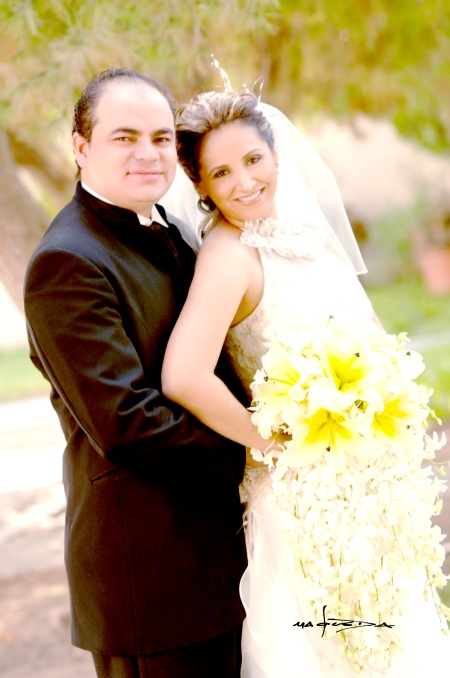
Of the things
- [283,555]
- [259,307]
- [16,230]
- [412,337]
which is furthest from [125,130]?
[412,337]

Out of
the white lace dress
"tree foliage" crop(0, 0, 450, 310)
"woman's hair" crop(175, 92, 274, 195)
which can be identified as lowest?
the white lace dress

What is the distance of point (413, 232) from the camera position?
16422 millimetres

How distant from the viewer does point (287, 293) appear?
247 centimetres

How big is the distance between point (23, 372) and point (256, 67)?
778 cm

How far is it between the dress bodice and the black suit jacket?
0.25m

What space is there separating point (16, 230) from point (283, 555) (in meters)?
2.90

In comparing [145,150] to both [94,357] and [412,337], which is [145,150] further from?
[412,337]

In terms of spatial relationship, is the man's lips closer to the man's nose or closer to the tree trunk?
the man's nose

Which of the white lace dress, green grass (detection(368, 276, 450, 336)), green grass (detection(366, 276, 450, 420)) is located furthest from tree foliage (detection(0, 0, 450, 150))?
green grass (detection(368, 276, 450, 336))

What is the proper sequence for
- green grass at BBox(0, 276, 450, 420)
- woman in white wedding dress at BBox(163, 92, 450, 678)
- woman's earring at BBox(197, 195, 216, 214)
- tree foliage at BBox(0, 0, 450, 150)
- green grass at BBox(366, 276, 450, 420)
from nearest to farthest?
woman in white wedding dress at BBox(163, 92, 450, 678)
woman's earring at BBox(197, 195, 216, 214)
tree foliage at BBox(0, 0, 450, 150)
green grass at BBox(366, 276, 450, 420)
green grass at BBox(0, 276, 450, 420)

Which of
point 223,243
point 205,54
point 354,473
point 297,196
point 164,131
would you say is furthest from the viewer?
point 205,54

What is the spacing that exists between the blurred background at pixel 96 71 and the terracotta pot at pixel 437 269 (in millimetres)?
1934

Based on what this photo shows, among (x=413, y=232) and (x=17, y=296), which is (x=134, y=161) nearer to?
(x=17, y=296)

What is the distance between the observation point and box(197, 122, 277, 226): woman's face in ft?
8.26
